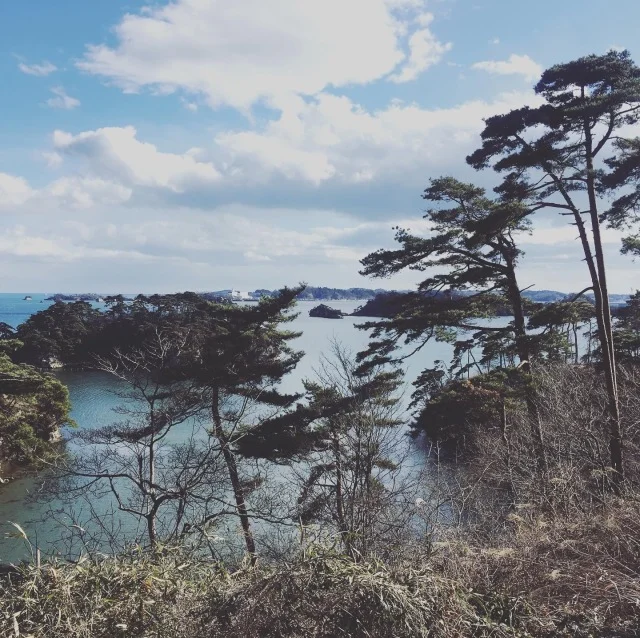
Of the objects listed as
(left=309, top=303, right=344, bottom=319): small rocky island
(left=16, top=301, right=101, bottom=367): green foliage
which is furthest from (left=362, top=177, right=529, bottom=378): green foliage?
(left=309, top=303, right=344, bottom=319): small rocky island

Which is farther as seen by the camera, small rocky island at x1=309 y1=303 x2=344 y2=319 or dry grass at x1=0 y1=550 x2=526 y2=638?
small rocky island at x1=309 y1=303 x2=344 y2=319

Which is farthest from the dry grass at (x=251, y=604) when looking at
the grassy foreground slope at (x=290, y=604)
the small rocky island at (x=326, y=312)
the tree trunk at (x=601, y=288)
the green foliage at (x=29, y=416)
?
the small rocky island at (x=326, y=312)

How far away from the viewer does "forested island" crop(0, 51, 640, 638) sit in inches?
108

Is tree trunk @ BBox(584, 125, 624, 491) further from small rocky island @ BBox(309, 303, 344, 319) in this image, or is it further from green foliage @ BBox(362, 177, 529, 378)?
small rocky island @ BBox(309, 303, 344, 319)

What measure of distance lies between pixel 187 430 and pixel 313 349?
58.1 feet

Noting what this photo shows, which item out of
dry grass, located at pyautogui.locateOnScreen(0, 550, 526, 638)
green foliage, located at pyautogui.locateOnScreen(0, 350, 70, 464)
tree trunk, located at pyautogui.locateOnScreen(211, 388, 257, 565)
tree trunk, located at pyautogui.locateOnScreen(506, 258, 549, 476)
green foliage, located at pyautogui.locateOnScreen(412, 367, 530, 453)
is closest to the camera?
dry grass, located at pyautogui.locateOnScreen(0, 550, 526, 638)

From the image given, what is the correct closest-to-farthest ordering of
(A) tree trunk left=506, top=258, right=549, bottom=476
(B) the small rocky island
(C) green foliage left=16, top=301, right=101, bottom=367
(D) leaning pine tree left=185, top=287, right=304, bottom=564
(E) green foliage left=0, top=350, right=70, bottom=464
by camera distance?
(A) tree trunk left=506, top=258, right=549, bottom=476, (D) leaning pine tree left=185, top=287, right=304, bottom=564, (E) green foliage left=0, top=350, right=70, bottom=464, (C) green foliage left=16, top=301, right=101, bottom=367, (B) the small rocky island

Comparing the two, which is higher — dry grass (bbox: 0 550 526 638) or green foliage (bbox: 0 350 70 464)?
dry grass (bbox: 0 550 526 638)

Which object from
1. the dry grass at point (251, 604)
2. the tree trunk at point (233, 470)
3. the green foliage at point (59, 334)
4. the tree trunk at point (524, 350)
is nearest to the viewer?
the dry grass at point (251, 604)

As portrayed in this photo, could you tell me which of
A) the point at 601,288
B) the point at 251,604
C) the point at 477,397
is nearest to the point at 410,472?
the point at 477,397

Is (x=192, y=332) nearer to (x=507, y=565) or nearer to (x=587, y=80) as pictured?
(x=587, y=80)

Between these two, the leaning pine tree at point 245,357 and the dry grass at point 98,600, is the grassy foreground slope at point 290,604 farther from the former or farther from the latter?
the leaning pine tree at point 245,357

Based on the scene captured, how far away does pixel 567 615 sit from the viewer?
272 centimetres

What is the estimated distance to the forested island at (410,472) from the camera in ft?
9.02
